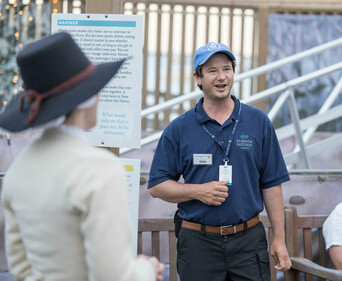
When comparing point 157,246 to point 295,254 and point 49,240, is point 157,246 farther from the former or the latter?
point 49,240

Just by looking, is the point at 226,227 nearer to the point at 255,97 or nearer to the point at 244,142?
the point at 244,142

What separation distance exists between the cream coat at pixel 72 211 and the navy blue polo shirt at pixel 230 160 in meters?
1.11

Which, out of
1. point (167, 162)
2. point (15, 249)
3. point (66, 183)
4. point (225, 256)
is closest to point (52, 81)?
point (66, 183)

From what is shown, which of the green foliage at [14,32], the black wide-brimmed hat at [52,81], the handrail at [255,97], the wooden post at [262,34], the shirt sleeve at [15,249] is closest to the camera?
the black wide-brimmed hat at [52,81]

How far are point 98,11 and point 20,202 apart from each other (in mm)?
1636

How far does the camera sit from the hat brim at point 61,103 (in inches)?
61.8

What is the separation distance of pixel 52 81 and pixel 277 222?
1.62m

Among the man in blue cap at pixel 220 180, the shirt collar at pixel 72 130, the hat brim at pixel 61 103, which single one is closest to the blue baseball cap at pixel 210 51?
the man in blue cap at pixel 220 180

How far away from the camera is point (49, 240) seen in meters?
1.55

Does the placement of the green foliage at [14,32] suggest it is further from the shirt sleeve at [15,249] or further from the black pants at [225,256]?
the shirt sleeve at [15,249]

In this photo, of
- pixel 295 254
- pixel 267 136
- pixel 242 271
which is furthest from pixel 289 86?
pixel 242 271

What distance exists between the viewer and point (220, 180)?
2.72m

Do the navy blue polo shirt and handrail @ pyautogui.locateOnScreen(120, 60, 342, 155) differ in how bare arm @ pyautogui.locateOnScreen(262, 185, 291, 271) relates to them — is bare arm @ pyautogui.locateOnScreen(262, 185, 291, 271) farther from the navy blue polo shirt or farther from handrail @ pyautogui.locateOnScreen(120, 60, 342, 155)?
handrail @ pyautogui.locateOnScreen(120, 60, 342, 155)

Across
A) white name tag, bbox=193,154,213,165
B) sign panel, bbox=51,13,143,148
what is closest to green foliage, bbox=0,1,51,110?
sign panel, bbox=51,13,143,148
